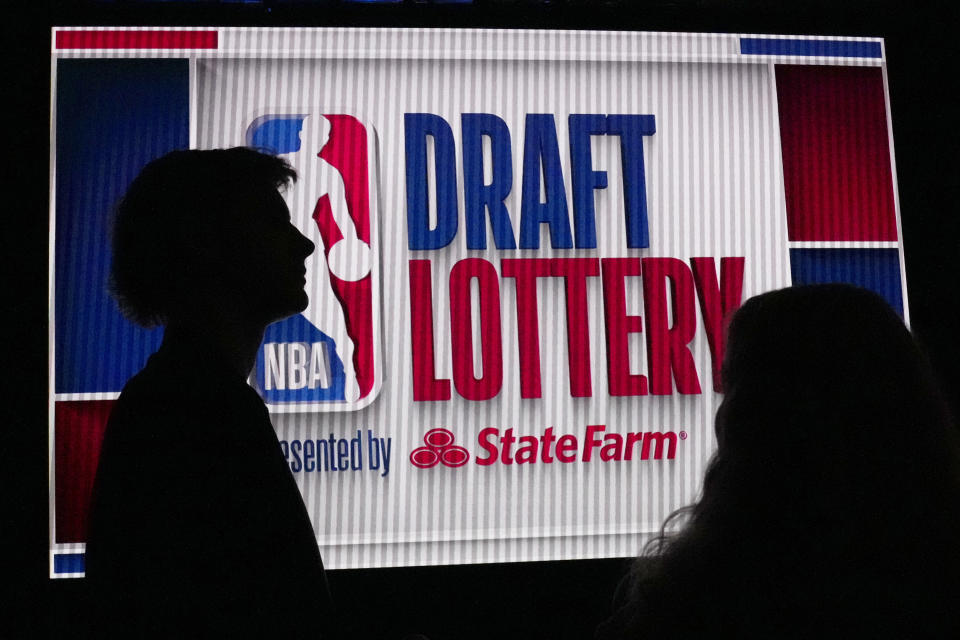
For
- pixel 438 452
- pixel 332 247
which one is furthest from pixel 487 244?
pixel 438 452

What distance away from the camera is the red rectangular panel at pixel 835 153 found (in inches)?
109

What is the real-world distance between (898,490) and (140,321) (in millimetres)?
1599

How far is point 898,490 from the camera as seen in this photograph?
1.10 m

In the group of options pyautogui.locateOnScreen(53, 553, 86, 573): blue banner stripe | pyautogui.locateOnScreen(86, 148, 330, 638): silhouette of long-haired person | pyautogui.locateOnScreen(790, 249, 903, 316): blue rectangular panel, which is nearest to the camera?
pyautogui.locateOnScreen(86, 148, 330, 638): silhouette of long-haired person

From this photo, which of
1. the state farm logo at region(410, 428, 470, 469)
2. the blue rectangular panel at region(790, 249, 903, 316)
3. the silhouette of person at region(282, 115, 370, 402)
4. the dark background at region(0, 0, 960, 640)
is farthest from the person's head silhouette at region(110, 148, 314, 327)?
the blue rectangular panel at region(790, 249, 903, 316)

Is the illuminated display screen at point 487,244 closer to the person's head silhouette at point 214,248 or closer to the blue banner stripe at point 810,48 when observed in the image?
the blue banner stripe at point 810,48

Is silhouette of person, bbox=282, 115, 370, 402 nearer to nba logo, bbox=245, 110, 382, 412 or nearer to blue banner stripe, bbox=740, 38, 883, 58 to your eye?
nba logo, bbox=245, 110, 382, 412

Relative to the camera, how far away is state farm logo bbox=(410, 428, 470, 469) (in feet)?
8.43

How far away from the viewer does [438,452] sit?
102 inches

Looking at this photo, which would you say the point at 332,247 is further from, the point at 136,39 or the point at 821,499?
the point at 821,499

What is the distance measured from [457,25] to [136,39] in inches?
42.9

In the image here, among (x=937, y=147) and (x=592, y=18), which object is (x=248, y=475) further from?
(x=937, y=147)

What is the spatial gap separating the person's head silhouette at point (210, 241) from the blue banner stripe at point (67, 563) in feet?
3.38

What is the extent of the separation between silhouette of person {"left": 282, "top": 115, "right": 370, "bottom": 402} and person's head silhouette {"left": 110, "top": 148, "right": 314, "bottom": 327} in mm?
702
